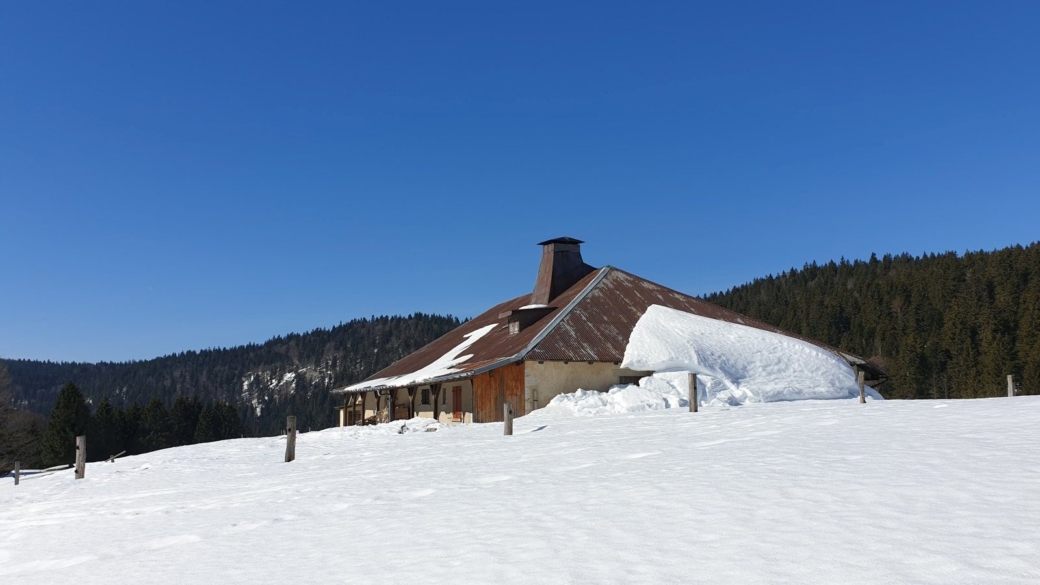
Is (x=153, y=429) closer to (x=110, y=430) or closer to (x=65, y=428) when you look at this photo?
(x=110, y=430)

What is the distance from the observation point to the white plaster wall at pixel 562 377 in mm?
28094

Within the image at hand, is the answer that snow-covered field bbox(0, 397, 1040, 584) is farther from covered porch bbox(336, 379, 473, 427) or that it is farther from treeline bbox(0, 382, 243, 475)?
treeline bbox(0, 382, 243, 475)

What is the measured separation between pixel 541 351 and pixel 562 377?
1307 millimetres

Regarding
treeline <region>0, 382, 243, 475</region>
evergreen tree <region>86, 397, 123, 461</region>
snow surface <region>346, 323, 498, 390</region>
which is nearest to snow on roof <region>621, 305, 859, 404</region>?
snow surface <region>346, 323, 498, 390</region>

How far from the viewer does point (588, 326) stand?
31.2 metres

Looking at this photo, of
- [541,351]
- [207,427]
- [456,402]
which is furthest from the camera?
[207,427]

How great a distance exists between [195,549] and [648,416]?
50.0ft

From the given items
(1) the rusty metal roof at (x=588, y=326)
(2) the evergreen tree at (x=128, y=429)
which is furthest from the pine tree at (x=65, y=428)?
(1) the rusty metal roof at (x=588, y=326)

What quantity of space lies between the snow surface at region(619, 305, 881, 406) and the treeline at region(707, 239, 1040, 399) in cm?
4565

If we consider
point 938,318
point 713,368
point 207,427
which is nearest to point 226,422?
point 207,427

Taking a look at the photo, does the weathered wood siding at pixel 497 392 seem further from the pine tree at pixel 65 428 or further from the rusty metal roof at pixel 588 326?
the pine tree at pixel 65 428

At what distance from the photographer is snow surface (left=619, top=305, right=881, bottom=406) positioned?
2755 centimetres

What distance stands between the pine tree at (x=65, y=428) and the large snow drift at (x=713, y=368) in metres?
51.4

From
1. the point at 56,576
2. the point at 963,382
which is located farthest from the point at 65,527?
the point at 963,382
